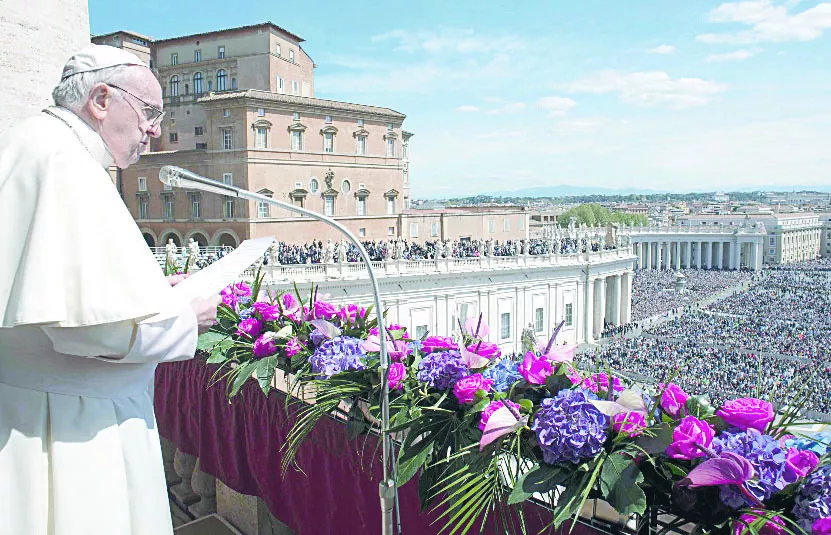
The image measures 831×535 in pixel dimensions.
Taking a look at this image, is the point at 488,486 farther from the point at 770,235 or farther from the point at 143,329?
the point at 770,235

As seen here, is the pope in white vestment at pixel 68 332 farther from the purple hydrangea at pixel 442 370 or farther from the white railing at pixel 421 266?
the white railing at pixel 421 266

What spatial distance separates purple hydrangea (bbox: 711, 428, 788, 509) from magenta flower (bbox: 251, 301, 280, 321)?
144 inches

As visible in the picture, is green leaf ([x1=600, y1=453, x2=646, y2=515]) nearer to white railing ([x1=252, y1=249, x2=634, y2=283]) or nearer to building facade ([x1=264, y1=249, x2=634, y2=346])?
white railing ([x1=252, y1=249, x2=634, y2=283])

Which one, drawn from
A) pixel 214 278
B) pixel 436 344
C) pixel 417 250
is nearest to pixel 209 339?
pixel 436 344

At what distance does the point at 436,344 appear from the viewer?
4219 mm

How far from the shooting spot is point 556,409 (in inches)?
113

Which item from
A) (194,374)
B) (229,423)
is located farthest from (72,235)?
(194,374)

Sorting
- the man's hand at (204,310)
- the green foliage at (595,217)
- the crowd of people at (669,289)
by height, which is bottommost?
the crowd of people at (669,289)

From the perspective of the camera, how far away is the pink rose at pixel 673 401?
3004 mm

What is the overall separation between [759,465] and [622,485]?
517mm

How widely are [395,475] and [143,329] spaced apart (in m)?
1.78

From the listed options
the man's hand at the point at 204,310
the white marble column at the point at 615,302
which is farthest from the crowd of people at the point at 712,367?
the man's hand at the point at 204,310

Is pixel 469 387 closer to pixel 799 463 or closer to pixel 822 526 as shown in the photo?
pixel 799 463

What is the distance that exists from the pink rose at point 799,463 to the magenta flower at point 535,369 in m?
1.12
